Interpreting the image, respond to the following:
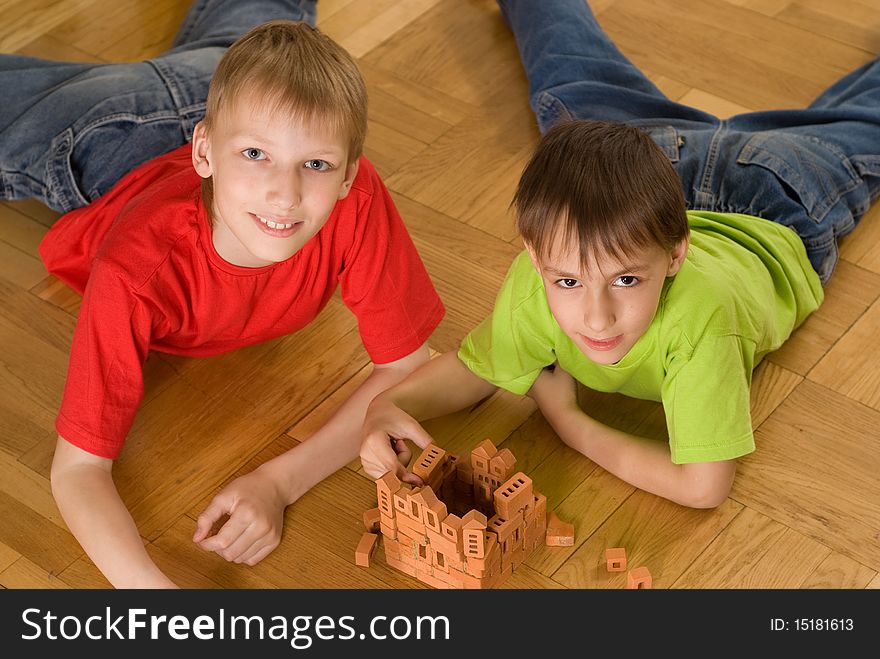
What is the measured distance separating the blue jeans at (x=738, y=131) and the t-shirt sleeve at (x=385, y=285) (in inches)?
16.2

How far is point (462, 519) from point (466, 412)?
11.1 inches

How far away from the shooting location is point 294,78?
1.20m

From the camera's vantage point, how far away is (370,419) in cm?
136

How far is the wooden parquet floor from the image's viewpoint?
51.1 inches

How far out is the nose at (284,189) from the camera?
120 cm

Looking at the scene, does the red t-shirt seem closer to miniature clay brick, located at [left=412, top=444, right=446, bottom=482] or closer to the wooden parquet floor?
the wooden parquet floor

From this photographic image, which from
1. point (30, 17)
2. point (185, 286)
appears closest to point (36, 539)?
point (185, 286)

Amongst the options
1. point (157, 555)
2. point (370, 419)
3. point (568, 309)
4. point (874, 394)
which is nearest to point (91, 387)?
point (157, 555)

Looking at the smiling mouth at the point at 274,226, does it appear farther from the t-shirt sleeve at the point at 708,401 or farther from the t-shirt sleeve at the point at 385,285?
the t-shirt sleeve at the point at 708,401

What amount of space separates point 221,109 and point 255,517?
425 millimetres

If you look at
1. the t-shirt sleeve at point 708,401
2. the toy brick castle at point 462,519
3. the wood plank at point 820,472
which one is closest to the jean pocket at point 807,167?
the wood plank at point 820,472

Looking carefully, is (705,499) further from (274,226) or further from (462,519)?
(274,226)

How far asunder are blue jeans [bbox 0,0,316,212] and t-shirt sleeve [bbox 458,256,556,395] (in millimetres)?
537
